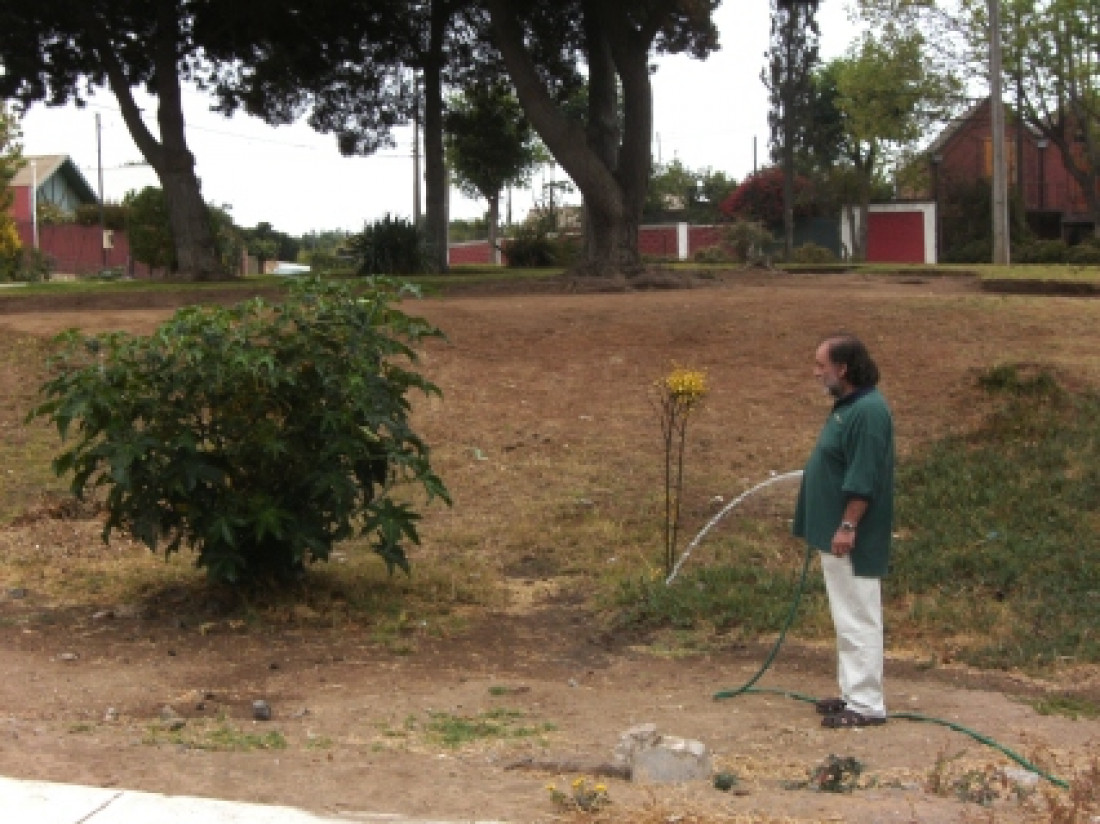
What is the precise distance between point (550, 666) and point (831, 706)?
174 centimetres

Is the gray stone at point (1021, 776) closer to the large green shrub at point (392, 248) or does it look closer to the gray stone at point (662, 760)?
the gray stone at point (662, 760)

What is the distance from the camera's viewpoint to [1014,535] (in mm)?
9453

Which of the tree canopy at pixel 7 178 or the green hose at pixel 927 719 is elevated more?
the tree canopy at pixel 7 178

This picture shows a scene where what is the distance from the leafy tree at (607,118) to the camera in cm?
1927

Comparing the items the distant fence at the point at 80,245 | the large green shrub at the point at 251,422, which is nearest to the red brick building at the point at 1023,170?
the distant fence at the point at 80,245

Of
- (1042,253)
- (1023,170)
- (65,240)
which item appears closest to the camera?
(1042,253)

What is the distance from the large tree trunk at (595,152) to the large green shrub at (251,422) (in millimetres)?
11272

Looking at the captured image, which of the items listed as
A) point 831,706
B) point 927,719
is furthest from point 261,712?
point 927,719

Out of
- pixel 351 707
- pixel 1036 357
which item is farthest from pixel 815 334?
pixel 351 707

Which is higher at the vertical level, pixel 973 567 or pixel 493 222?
pixel 493 222

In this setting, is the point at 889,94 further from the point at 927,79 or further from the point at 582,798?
the point at 582,798

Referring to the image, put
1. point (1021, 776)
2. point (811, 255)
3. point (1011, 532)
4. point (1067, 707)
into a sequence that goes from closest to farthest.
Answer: point (1021, 776) → point (1067, 707) → point (1011, 532) → point (811, 255)

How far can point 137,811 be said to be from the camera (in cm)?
475

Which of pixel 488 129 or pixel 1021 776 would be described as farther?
pixel 488 129
